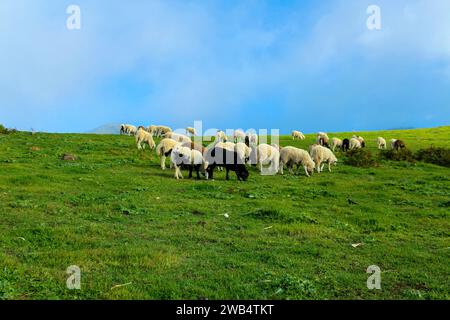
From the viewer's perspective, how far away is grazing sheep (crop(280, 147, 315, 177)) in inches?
1043

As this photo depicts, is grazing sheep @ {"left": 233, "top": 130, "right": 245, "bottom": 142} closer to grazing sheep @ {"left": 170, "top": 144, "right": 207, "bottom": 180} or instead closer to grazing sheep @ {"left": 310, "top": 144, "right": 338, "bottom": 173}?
grazing sheep @ {"left": 310, "top": 144, "right": 338, "bottom": 173}

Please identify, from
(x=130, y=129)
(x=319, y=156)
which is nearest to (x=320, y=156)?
(x=319, y=156)

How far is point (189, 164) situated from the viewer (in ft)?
76.8

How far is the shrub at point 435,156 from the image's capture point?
3444 cm

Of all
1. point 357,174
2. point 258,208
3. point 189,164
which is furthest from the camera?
point 357,174

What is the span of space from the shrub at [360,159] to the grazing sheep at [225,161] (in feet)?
38.2

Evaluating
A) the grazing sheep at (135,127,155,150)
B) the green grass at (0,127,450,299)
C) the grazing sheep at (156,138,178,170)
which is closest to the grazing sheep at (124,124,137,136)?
the grazing sheep at (135,127,155,150)

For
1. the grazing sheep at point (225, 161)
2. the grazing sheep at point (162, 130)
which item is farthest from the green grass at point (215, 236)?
the grazing sheep at point (162, 130)

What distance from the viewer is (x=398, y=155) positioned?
3556cm

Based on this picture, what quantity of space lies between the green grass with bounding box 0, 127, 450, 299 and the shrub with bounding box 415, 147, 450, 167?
12.6 metres

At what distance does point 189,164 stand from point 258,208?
816 cm

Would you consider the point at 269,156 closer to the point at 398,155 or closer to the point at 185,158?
the point at 185,158
